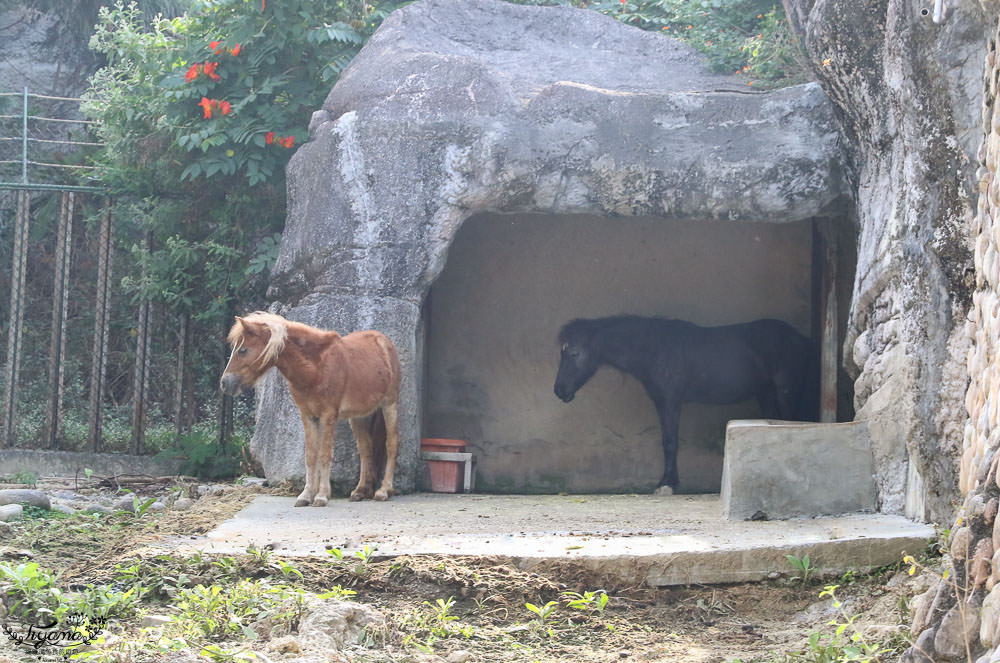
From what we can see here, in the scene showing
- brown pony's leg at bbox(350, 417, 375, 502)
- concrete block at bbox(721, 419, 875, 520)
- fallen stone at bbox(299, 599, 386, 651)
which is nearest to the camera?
fallen stone at bbox(299, 599, 386, 651)

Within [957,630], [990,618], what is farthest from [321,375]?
[990,618]

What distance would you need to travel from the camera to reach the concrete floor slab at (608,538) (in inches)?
187

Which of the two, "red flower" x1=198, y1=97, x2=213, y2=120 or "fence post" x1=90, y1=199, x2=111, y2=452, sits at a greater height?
"red flower" x1=198, y1=97, x2=213, y2=120

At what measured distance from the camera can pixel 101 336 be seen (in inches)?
368

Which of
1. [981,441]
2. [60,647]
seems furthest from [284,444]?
[981,441]

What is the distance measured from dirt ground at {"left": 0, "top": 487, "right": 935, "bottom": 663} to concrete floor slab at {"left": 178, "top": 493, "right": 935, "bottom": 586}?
0.27 ft

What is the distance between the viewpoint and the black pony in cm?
908

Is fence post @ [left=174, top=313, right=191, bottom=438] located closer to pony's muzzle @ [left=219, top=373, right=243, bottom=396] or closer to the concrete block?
pony's muzzle @ [left=219, top=373, right=243, bottom=396]

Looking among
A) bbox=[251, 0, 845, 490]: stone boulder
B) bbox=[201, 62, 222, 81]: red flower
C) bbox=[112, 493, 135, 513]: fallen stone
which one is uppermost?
bbox=[201, 62, 222, 81]: red flower

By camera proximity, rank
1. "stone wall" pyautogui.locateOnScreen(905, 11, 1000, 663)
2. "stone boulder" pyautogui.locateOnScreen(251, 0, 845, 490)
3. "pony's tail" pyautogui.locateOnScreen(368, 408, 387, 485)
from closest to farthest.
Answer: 1. "stone wall" pyautogui.locateOnScreen(905, 11, 1000, 663)
2. "stone boulder" pyautogui.locateOnScreen(251, 0, 845, 490)
3. "pony's tail" pyautogui.locateOnScreen(368, 408, 387, 485)

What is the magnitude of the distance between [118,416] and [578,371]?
5.30m

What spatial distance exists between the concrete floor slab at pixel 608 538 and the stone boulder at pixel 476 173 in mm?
1656

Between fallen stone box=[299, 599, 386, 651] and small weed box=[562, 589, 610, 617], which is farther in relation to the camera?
small weed box=[562, 589, 610, 617]

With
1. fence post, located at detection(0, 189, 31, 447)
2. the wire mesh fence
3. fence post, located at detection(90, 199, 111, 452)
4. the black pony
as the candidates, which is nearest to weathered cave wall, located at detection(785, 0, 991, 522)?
the black pony
